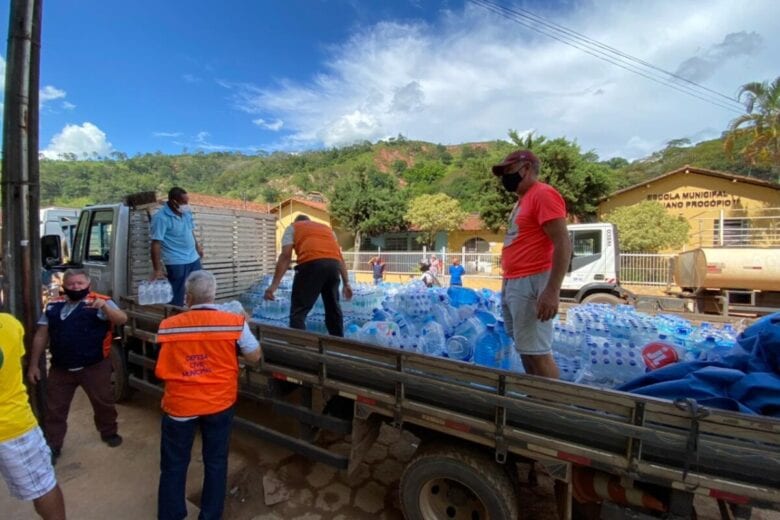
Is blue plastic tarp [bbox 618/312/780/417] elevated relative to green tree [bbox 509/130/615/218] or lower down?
lower down

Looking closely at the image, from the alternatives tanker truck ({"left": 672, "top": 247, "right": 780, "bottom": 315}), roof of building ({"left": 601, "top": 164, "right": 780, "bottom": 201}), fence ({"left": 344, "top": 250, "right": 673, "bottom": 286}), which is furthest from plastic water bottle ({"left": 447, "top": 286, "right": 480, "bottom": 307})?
roof of building ({"left": 601, "top": 164, "right": 780, "bottom": 201})

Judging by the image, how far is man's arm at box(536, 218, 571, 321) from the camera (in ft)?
7.29

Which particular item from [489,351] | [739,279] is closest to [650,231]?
[739,279]

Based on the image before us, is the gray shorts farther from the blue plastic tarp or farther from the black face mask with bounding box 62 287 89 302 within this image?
the black face mask with bounding box 62 287 89 302

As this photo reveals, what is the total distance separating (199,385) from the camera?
88.2 inches

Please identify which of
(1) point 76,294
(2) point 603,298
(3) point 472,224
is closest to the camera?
(1) point 76,294

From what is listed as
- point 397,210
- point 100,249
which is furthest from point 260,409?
point 397,210

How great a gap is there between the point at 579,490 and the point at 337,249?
8.41 ft

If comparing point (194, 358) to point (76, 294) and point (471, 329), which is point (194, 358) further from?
point (471, 329)

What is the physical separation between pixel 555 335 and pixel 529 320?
144 cm

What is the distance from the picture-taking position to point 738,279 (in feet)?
25.0

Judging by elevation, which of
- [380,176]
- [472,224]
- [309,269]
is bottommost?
[309,269]

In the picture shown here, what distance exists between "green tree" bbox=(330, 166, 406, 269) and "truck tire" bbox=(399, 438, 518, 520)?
22.8 metres

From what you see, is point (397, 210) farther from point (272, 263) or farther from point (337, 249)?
point (337, 249)
